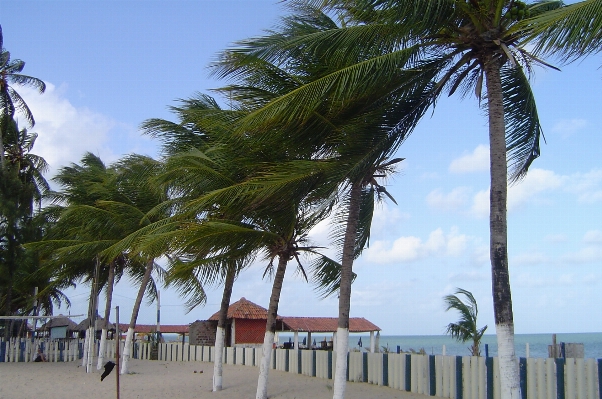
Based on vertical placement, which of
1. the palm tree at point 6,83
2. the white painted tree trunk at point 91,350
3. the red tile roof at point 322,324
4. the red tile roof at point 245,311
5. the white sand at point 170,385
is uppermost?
the palm tree at point 6,83

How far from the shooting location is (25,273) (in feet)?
94.7

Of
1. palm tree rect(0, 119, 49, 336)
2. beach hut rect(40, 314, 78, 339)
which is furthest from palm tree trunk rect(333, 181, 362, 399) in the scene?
beach hut rect(40, 314, 78, 339)

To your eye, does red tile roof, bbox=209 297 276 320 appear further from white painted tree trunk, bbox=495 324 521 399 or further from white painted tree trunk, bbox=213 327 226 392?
white painted tree trunk, bbox=495 324 521 399

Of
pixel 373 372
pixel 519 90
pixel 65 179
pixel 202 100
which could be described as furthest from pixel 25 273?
pixel 519 90

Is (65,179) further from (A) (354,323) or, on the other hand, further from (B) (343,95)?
(B) (343,95)

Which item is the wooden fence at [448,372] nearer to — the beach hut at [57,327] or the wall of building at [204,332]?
the wall of building at [204,332]

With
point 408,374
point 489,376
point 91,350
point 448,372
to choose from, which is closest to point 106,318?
point 91,350

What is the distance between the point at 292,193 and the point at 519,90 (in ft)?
12.5

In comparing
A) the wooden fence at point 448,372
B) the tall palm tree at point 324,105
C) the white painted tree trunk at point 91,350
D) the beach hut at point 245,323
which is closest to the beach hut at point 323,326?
the beach hut at point 245,323

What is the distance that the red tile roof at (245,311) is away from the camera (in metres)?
28.9

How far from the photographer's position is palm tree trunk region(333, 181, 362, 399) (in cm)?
983

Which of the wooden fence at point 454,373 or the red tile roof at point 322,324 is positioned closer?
the wooden fence at point 454,373

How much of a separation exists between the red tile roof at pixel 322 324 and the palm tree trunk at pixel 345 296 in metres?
18.6

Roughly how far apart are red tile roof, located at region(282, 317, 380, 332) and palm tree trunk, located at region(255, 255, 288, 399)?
1616 centimetres
